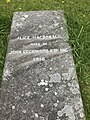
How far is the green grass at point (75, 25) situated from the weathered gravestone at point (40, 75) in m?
0.16

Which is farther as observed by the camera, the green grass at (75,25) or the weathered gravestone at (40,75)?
the green grass at (75,25)

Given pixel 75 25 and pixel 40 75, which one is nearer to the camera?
pixel 40 75

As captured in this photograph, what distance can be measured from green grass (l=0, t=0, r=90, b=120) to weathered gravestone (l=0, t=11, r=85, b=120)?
0.16 m

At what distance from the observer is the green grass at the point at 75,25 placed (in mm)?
2918

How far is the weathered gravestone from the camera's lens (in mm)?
2383

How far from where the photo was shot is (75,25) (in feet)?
11.6

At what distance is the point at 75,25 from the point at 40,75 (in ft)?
3.78

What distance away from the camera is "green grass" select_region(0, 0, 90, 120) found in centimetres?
292

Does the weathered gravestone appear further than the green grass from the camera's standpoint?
No

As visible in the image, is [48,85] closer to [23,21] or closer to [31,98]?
[31,98]

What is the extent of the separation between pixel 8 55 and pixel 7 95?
57 cm

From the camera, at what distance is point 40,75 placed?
8.86 feet

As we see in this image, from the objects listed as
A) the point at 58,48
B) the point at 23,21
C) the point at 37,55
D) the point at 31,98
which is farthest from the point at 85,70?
the point at 23,21

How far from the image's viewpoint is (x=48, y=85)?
8.55ft
